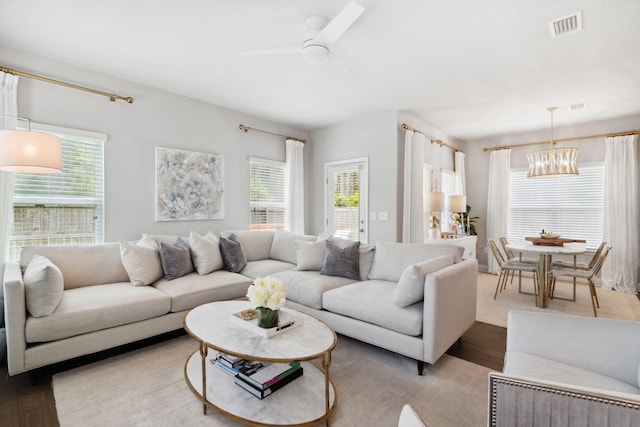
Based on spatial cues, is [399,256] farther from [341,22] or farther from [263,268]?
[341,22]

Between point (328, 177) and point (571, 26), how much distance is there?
12.1 feet

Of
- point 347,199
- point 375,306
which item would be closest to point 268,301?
point 375,306

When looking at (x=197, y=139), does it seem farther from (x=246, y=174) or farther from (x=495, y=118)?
(x=495, y=118)

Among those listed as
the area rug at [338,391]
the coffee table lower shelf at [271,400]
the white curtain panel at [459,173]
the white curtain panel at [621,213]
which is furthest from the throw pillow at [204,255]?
the white curtain panel at [621,213]

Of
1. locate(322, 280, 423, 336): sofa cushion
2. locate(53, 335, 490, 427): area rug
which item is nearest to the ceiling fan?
locate(322, 280, 423, 336): sofa cushion

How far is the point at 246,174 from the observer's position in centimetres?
479

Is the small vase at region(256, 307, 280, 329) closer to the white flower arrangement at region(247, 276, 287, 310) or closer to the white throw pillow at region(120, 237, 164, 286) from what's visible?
the white flower arrangement at region(247, 276, 287, 310)

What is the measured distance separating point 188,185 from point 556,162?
16.8 feet

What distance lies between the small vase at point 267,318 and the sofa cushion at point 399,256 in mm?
1570

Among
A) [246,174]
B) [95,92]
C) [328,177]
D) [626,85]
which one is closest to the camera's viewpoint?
[95,92]

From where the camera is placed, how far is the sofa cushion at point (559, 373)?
4.43ft

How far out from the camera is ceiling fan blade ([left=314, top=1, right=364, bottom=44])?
198cm

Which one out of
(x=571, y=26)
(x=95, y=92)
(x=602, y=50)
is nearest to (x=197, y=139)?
(x=95, y=92)

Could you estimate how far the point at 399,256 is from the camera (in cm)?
319
